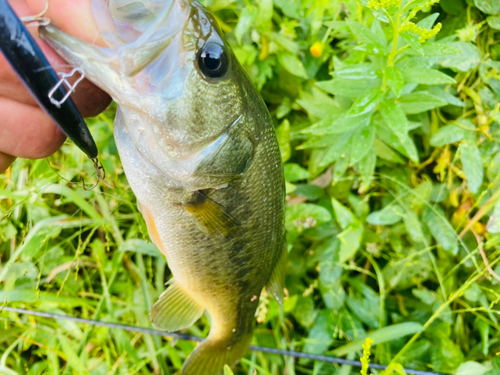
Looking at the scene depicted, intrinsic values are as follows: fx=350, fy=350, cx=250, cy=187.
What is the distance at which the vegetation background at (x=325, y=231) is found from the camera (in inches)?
59.1

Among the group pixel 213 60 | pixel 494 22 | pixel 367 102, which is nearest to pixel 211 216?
pixel 213 60

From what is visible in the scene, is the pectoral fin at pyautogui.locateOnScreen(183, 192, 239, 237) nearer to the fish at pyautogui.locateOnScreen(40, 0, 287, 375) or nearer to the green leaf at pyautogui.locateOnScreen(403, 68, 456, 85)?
the fish at pyautogui.locateOnScreen(40, 0, 287, 375)

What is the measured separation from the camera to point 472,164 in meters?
1.50

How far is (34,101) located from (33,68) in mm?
255

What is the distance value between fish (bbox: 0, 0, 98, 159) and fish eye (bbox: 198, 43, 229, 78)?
30cm

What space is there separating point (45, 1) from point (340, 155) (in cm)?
106

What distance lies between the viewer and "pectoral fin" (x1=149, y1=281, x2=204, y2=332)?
1.29 m

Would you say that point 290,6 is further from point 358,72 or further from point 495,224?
point 495,224

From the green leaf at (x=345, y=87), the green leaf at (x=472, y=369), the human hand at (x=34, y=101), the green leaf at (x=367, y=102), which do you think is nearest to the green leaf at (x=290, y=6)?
the green leaf at (x=345, y=87)

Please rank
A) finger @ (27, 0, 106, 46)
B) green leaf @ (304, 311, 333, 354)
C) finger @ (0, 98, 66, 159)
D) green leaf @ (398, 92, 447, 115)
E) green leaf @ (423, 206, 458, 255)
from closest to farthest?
finger @ (27, 0, 106, 46) < finger @ (0, 98, 66, 159) < green leaf @ (398, 92, 447, 115) < green leaf @ (423, 206, 458, 255) < green leaf @ (304, 311, 333, 354)

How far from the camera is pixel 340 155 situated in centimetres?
140

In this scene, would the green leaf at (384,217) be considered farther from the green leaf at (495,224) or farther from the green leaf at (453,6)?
the green leaf at (453,6)

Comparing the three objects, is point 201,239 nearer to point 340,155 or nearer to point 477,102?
point 340,155

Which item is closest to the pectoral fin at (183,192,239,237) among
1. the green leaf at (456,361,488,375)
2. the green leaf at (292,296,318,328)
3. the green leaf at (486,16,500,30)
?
the green leaf at (292,296,318,328)
